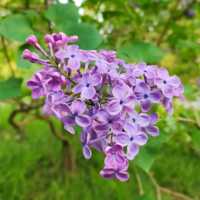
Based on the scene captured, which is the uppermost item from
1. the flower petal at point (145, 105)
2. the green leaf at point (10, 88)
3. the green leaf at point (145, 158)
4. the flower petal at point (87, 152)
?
the green leaf at point (10, 88)

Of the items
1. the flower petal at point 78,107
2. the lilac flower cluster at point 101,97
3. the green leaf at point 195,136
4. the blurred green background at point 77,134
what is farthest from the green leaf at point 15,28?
the green leaf at point 195,136

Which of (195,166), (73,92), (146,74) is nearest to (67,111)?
(73,92)

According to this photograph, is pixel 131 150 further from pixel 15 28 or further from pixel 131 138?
pixel 15 28


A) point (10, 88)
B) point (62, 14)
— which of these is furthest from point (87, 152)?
point (62, 14)

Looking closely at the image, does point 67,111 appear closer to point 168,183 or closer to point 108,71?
point 108,71

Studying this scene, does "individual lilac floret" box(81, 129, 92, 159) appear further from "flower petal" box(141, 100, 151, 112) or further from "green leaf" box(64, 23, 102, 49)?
"green leaf" box(64, 23, 102, 49)

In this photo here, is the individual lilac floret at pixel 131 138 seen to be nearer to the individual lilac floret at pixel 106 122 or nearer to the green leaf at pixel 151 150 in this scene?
the individual lilac floret at pixel 106 122

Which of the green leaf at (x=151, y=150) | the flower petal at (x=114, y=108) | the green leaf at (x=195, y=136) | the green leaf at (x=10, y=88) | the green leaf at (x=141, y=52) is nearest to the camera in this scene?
the flower petal at (x=114, y=108)
